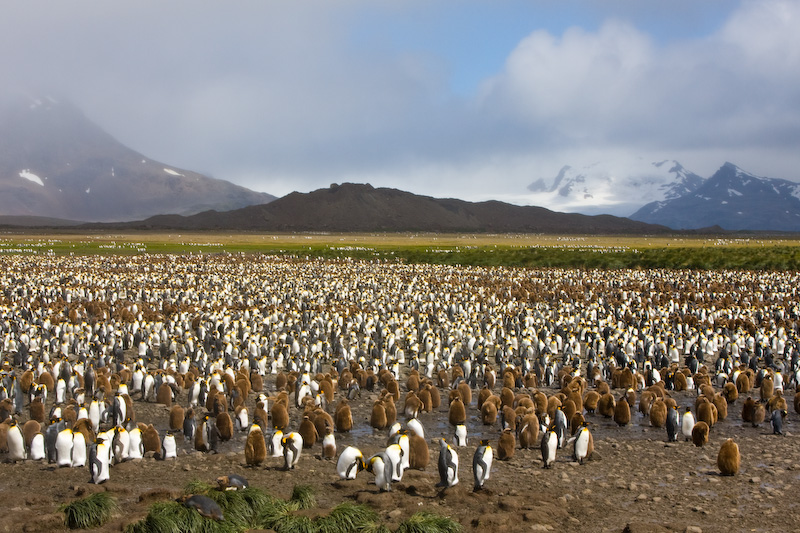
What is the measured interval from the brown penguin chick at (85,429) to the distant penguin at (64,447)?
225 mm

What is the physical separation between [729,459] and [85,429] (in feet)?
31.2

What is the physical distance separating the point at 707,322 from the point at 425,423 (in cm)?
1509

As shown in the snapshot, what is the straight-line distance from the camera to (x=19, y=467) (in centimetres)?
991

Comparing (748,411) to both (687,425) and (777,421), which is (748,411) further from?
(687,425)

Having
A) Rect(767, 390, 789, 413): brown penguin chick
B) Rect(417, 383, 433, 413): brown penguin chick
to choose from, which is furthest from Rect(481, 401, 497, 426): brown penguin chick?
Rect(767, 390, 789, 413): brown penguin chick

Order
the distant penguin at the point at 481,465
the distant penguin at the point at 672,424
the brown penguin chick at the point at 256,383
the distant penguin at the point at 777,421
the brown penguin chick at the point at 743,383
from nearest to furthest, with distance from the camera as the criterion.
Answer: the distant penguin at the point at 481,465, the distant penguin at the point at 672,424, the distant penguin at the point at 777,421, the brown penguin chick at the point at 743,383, the brown penguin chick at the point at 256,383

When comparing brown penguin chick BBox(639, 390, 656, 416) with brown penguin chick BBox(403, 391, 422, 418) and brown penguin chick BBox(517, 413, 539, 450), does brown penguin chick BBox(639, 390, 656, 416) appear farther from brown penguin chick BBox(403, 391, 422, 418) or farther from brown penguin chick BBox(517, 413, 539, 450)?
brown penguin chick BBox(403, 391, 422, 418)

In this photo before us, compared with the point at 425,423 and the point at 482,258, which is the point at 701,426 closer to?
the point at 425,423

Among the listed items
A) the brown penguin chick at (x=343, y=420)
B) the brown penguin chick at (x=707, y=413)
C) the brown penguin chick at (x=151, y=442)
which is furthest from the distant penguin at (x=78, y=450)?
the brown penguin chick at (x=707, y=413)

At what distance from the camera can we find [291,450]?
32.4ft

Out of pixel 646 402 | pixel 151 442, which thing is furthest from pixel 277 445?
pixel 646 402

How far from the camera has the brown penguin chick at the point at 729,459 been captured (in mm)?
9516

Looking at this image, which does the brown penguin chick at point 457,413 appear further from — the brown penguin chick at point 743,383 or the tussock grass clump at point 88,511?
the brown penguin chick at point 743,383

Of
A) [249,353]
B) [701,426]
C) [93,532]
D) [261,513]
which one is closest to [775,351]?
[701,426]
